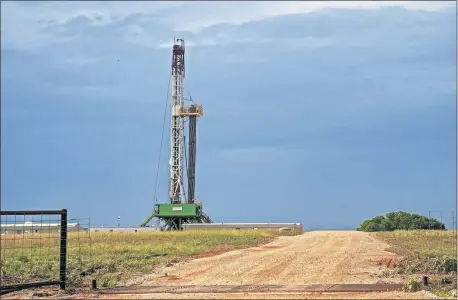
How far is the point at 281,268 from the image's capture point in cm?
2030

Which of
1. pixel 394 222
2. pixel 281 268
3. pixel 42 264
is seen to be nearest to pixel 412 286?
pixel 281 268

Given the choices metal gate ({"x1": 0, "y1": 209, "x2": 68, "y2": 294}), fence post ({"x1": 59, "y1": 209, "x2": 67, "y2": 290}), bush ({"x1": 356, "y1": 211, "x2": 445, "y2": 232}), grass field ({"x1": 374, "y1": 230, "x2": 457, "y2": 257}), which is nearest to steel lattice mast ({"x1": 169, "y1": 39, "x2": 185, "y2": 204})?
bush ({"x1": 356, "y1": 211, "x2": 445, "y2": 232})

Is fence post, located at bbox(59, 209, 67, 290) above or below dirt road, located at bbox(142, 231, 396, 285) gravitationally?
above

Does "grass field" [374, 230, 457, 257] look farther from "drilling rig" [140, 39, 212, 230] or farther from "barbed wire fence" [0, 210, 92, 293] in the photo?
"drilling rig" [140, 39, 212, 230]

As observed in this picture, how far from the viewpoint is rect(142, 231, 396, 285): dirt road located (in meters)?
17.4

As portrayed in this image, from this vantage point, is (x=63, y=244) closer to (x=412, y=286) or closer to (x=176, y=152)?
(x=412, y=286)

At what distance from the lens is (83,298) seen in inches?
583

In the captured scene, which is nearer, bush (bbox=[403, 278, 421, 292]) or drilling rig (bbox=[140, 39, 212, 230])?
bush (bbox=[403, 278, 421, 292])

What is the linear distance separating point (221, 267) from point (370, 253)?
7168 millimetres

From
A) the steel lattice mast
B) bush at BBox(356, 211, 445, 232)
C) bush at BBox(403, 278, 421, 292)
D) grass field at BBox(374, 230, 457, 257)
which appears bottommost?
bush at BBox(403, 278, 421, 292)

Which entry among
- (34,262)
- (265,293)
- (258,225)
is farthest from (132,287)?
(258,225)

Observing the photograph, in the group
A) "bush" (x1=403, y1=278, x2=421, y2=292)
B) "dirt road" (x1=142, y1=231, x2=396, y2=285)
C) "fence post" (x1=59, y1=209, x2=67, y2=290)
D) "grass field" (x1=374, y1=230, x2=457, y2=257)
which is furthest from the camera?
"grass field" (x1=374, y1=230, x2=457, y2=257)

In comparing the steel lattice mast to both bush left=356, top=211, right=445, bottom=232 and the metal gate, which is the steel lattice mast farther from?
the metal gate

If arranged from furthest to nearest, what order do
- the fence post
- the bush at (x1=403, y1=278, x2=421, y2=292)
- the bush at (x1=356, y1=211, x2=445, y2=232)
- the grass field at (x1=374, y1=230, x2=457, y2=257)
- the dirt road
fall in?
the bush at (x1=356, y1=211, x2=445, y2=232)
the grass field at (x1=374, y1=230, x2=457, y2=257)
the dirt road
the fence post
the bush at (x1=403, y1=278, x2=421, y2=292)
